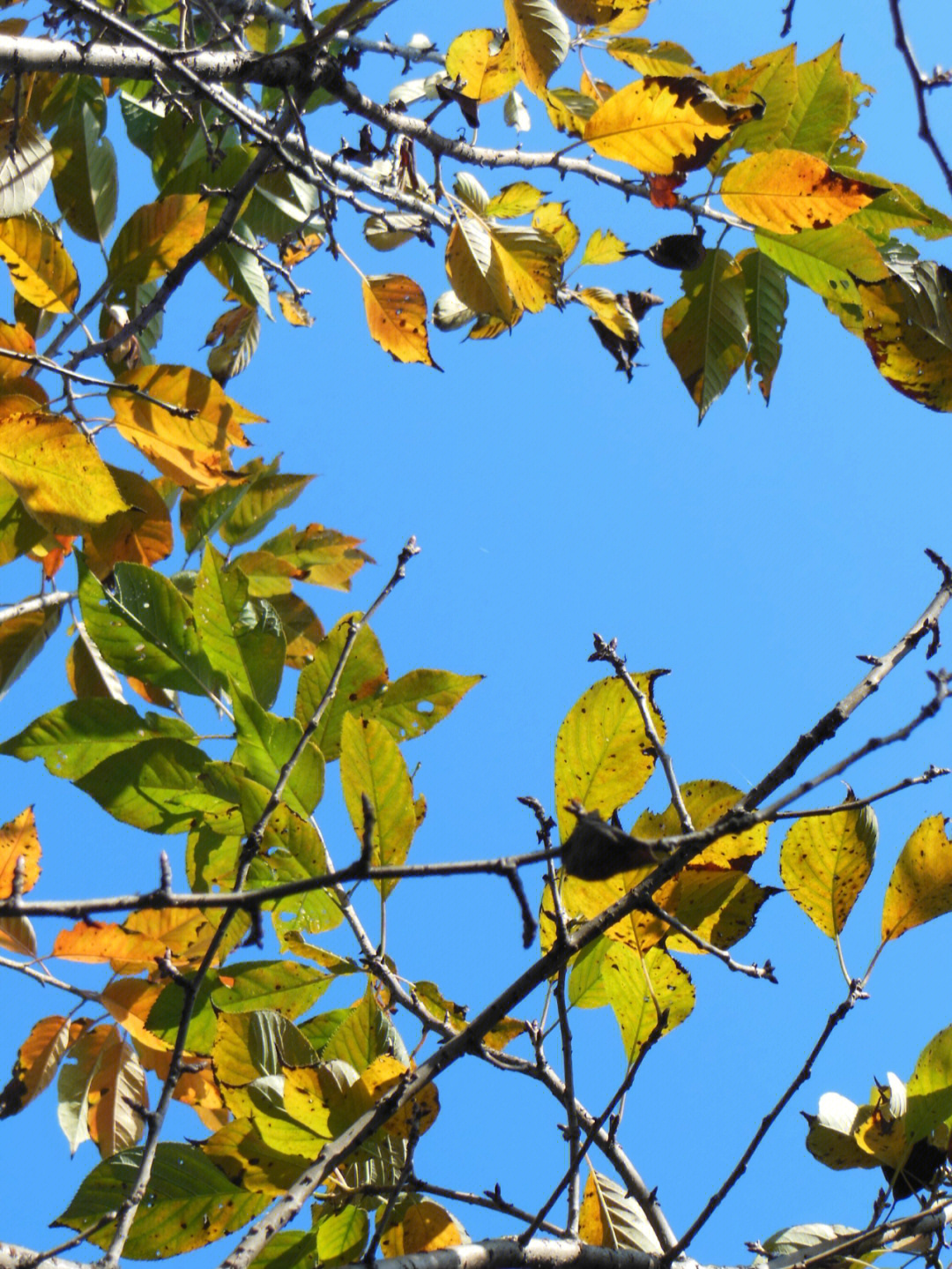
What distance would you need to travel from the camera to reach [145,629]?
1354 mm

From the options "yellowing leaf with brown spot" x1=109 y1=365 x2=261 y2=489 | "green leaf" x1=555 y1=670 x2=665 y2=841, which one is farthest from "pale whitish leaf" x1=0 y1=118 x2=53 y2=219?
"green leaf" x1=555 y1=670 x2=665 y2=841

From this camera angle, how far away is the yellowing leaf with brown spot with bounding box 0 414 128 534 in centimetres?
124

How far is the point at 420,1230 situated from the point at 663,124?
1480 millimetres

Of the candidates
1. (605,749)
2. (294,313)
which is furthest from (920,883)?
(294,313)

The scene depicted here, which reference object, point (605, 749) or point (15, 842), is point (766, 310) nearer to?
point (605, 749)

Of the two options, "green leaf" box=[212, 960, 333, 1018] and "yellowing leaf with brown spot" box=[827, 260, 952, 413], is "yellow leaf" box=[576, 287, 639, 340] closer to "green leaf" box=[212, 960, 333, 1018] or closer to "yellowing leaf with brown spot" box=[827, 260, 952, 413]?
"yellowing leaf with brown spot" box=[827, 260, 952, 413]

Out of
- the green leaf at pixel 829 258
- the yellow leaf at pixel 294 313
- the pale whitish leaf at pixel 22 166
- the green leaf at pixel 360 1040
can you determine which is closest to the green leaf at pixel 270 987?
the green leaf at pixel 360 1040

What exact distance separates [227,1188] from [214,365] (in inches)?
78.0

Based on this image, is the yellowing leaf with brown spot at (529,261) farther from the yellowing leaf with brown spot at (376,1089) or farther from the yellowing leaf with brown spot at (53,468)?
the yellowing leaf with brown spot at (376,1089)

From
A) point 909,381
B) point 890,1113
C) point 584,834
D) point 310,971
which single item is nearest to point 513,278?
point 909,381

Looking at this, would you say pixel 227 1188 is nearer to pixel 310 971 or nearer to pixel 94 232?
pixel 310 971

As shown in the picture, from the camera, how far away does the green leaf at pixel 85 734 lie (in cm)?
131

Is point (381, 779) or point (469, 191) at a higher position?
point (469, 191)

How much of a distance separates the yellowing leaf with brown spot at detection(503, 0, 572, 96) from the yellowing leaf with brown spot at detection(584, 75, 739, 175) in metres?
0.14
